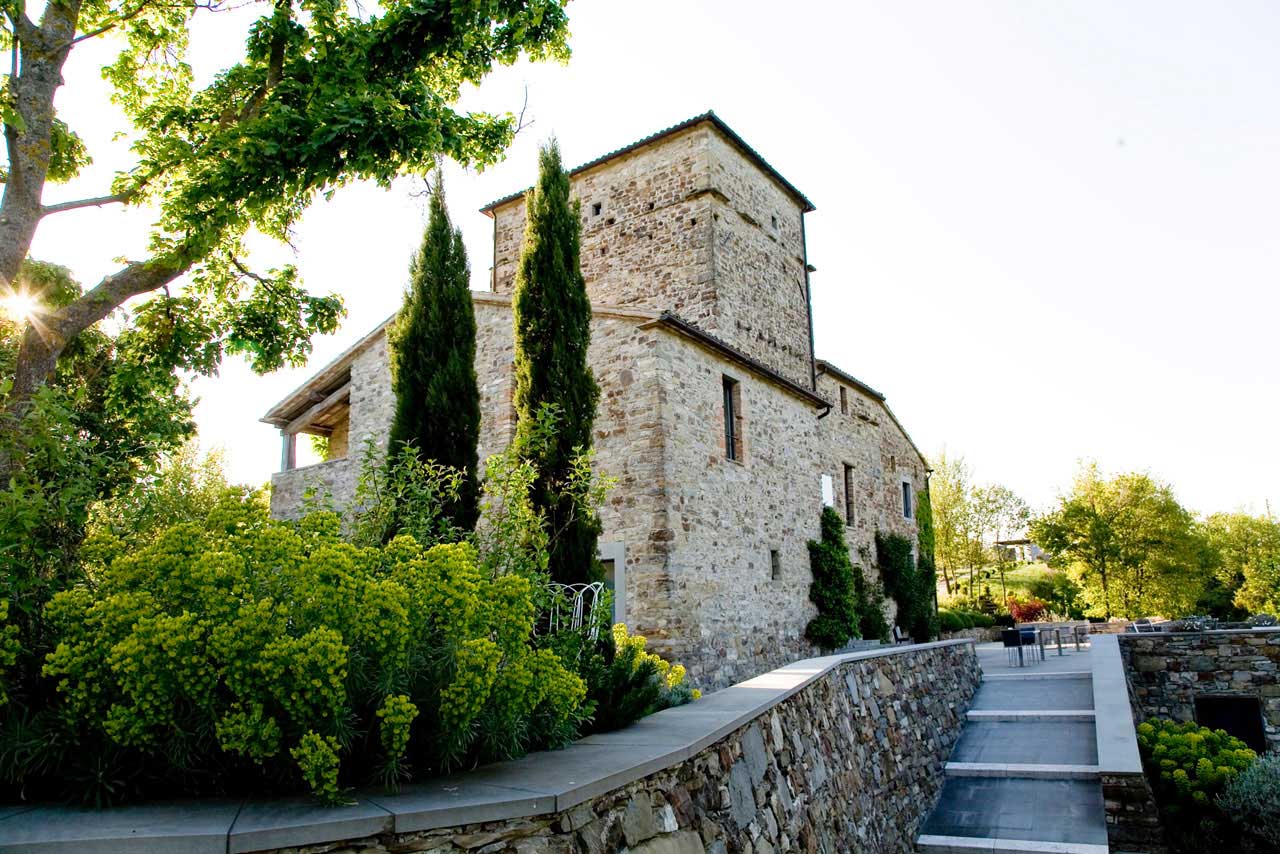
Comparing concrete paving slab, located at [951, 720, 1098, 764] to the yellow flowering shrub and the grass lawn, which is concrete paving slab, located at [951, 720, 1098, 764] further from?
the grass lawn

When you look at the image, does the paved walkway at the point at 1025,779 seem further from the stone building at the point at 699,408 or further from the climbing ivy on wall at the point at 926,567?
the climbing ivy on wall at the point at 926,567

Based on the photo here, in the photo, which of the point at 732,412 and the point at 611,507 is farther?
the point at 732,412

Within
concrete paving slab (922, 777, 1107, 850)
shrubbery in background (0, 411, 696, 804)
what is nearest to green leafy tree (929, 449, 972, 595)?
concrete paving slab (922, 777, 1107, 850)

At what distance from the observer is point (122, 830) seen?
2592mm

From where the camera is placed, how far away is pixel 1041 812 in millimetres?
7730

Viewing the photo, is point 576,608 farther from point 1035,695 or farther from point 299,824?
point 1035,695

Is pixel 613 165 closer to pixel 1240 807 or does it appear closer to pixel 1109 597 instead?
pixel 1240 807

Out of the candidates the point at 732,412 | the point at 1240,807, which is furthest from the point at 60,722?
the point at 732,412

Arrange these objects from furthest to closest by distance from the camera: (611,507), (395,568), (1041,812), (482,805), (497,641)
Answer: (611,507)
(1041,812)
(497,641)
(395,568)
(482,805)

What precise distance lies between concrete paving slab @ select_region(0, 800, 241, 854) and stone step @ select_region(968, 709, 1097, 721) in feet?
31.3

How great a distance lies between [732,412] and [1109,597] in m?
24.3

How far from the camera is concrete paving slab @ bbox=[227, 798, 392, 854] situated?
2.53 m

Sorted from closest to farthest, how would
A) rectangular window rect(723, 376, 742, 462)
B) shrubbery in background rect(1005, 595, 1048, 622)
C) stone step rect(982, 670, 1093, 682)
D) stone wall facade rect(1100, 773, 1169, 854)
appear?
stone wall facade rect(1100, 773, 1169, 854)
stone step rect(982, 670, 1093, 682)
rectangular window rect(723, 376, 742, 462)
shrubbery in background rect(1005, 595, 1048, 622)

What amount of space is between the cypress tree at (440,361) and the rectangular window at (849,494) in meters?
10.6
